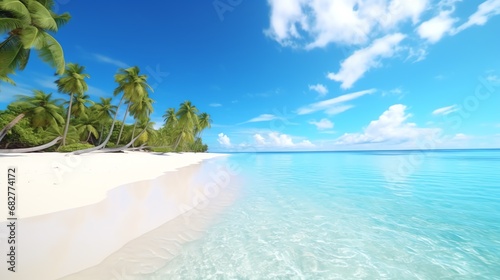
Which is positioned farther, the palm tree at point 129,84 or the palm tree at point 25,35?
the palm tree at point 129,84

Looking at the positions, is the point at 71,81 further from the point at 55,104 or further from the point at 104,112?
the point at 104,112

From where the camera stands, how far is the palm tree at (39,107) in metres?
21.8

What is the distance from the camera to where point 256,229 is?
499 cm

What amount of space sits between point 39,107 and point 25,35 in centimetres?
1818

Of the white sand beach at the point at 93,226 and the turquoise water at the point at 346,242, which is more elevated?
the white sand beach at the point at 93,226

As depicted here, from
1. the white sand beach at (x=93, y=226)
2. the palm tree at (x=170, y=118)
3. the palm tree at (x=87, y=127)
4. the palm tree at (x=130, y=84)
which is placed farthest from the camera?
the palm tree at (x=170, y=118)

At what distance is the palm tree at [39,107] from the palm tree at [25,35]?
49.4 feet

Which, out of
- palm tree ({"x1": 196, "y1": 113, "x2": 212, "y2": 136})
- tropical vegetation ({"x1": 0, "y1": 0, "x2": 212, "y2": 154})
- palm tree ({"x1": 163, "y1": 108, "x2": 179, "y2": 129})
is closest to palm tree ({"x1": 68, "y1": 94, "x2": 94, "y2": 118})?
tropical vegetation ({"x1": 0, "y1": 0, "x2": 212, "y2": 154})

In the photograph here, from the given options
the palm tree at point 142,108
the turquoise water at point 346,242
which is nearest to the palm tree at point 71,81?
the palm tree at point 142,108

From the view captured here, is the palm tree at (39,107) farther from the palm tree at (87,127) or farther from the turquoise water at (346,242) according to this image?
the turquoise water at (346,242)

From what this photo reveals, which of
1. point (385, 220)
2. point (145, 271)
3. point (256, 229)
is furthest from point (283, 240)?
point (385, 220)

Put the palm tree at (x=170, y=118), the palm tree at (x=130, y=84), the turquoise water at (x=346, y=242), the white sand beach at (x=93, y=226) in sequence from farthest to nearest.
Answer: the palm tree at (x=170, y=118), the palm tree at (x=130, y=84), the turquoise water at (x=346, y=242), the white sand beach at (x=93, y=226)

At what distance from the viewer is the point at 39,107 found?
2194 cm

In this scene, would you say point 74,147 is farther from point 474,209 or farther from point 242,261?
point 474,209
